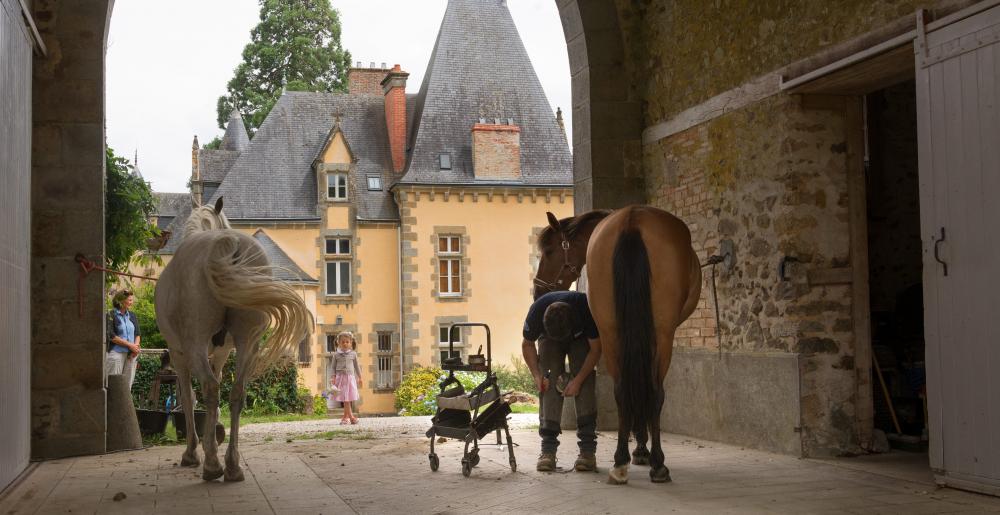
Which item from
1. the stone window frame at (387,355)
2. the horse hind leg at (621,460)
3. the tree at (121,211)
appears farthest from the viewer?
the stone window frame at (387,355)

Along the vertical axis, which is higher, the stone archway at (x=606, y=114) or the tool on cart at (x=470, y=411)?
the stone archway at (x=606, y=114)

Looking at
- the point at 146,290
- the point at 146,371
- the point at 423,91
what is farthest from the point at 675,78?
the point at 423,91

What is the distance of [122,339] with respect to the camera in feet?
30.8

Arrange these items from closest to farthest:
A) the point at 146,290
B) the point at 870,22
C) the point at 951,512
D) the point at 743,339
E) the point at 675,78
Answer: the point at 951,512, the point at 870,22, the point at 743,339, the point at 675,78, the point at 146,290

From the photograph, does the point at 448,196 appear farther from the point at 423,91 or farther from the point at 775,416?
the point at 775,416

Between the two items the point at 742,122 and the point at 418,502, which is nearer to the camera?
the point at 418,502

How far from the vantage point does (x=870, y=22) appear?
6.28 metres

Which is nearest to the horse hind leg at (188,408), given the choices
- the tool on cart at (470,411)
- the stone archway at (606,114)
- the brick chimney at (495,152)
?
the tool on cart at (470,411)

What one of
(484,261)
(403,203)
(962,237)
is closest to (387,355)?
(484,261)

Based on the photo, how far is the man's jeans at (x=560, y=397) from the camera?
6180 millimetres

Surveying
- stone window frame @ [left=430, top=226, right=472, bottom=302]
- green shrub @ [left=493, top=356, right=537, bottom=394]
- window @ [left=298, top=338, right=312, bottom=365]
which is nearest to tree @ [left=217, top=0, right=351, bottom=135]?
stone window frame @ [left=430, top=226, right=472, bottom=302]

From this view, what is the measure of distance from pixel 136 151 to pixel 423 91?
15475mm

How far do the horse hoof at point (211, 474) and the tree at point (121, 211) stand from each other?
294 centimetres

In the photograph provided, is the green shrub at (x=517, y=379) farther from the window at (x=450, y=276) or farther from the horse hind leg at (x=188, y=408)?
the horse hind leg at (x=188, y=408)
